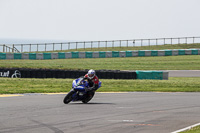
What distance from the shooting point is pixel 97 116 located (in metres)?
14.2

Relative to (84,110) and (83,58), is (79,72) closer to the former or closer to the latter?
(84,110)

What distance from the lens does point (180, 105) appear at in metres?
18.3

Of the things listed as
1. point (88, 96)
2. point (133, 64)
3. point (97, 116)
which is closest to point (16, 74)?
point (88, 96)

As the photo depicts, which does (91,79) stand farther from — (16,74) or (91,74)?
(16,74)

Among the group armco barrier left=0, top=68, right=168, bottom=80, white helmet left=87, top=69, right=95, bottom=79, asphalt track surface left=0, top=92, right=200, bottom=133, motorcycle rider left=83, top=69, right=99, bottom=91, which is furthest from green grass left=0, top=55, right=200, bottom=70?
asphalt track surface left=0, top=92, right=200, bottom=133

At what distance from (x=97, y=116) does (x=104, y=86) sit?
46.0ft

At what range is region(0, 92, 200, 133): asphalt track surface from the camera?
11.8m

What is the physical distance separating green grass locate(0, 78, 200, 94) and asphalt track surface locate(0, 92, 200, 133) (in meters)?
6.32

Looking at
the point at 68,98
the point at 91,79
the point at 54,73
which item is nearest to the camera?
the point at 68,98

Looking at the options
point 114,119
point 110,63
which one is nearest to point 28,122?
point 114,119

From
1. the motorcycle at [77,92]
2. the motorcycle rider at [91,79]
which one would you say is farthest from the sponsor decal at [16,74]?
the motorcycle rider at [91,79]

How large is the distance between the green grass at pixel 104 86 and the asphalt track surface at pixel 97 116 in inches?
249

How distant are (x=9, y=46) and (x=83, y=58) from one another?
21.2 m

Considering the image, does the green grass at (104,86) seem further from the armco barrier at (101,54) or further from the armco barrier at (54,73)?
the armco barrier at (101,54)
